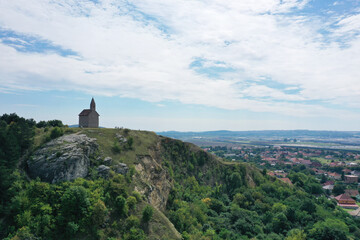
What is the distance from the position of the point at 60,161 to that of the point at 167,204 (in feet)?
91.4

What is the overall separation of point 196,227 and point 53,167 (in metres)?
33.1

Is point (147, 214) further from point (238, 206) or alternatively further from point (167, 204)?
point (238, 206)

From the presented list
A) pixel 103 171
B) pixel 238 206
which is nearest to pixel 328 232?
pixel 238 206

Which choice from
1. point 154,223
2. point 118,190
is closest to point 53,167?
point 118,190

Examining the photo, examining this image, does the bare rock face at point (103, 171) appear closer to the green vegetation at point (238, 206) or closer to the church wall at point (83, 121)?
the green vegetation at point (238, 206)

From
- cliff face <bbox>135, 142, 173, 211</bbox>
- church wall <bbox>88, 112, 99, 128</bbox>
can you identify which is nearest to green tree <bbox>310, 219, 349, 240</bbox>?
cliff face <bbox>135, 142, 173, 211</bbox>

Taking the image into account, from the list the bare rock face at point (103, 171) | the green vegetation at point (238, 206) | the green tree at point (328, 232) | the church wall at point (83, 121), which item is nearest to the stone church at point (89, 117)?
the church wall at point (83, 121)

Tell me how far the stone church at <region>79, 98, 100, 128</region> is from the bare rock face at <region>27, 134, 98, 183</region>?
1457cm

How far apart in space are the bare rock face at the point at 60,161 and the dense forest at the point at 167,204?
1.76 meters

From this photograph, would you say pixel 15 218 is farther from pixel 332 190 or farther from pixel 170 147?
pixel 332 190

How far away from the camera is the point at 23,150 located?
47938 mm

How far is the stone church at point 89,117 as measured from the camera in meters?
65.4

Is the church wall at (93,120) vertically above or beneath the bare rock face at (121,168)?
above

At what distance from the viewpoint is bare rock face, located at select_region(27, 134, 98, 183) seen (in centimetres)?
4356
